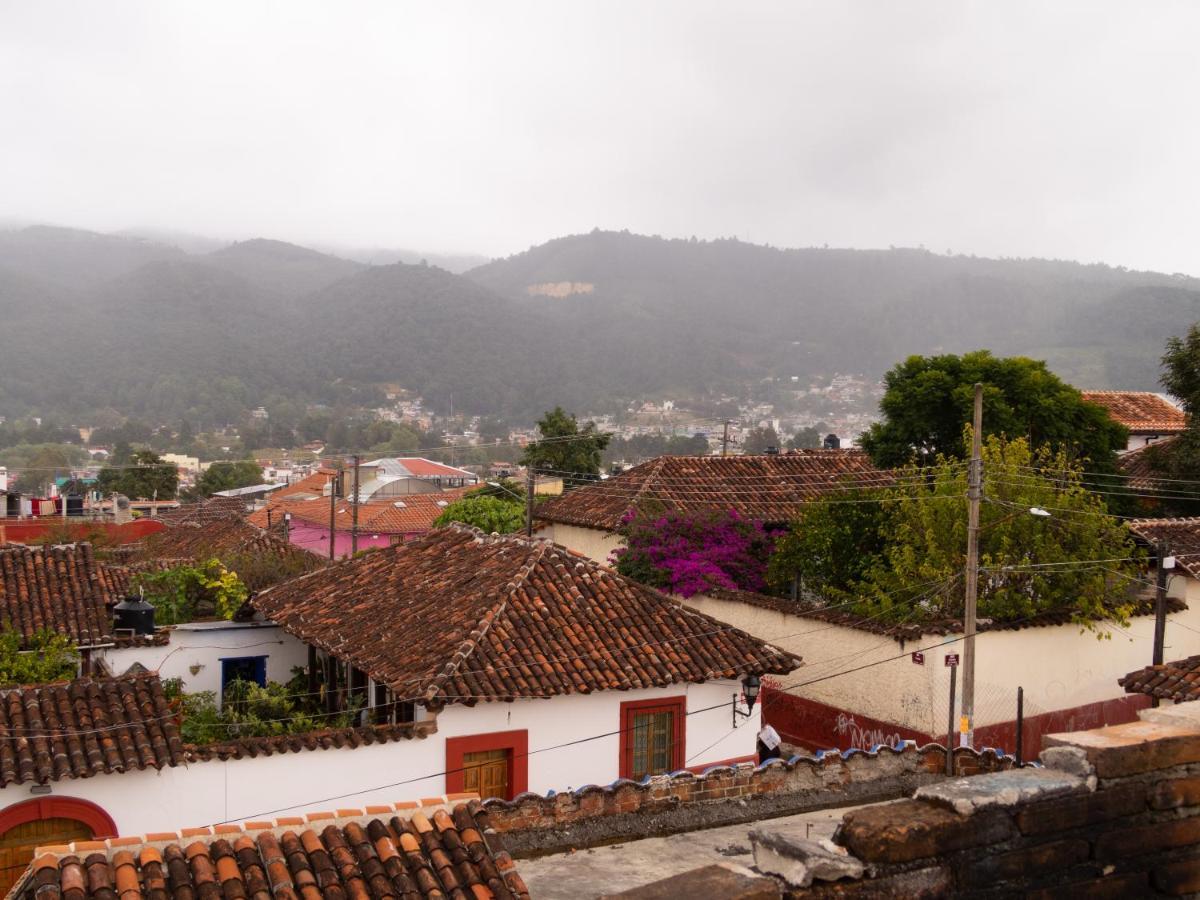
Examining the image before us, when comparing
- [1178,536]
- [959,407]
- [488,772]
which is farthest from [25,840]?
[1178,536]

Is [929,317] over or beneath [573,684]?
over

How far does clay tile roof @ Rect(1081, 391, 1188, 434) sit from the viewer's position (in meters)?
38.6

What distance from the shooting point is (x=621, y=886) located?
9.55 meters

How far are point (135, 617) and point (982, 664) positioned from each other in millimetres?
13465

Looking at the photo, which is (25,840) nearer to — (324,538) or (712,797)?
(712,797)

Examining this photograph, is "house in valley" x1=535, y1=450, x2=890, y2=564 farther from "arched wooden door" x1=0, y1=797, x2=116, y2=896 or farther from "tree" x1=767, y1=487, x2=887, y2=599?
"arched wooden door" x1=0, y1=797, x2=116, y2=896

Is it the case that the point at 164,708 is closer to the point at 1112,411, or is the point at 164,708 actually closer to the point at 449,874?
the point at 449,874

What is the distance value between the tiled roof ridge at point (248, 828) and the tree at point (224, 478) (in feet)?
200

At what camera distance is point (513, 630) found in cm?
1402

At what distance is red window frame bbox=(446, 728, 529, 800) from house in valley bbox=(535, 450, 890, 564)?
12.9 metres

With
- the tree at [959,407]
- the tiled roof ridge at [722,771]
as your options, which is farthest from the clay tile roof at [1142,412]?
the tiled roof ridge at [722,771]

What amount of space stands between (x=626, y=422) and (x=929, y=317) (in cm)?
7661

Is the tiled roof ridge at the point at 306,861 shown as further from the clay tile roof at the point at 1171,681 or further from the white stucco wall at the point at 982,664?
the white stucco wall at the point at 982,664

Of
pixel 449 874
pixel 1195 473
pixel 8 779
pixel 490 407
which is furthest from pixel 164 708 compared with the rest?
pixel 490 407
